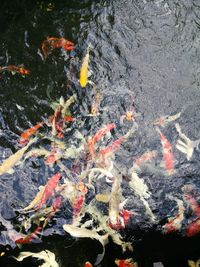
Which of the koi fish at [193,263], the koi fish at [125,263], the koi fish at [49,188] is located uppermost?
the koi fish at [49,188]

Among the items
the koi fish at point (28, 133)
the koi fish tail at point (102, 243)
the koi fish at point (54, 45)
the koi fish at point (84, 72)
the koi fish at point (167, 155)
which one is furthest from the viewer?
the koi fish at point (54, 45)

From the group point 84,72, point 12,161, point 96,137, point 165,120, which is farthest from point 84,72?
point 12,161

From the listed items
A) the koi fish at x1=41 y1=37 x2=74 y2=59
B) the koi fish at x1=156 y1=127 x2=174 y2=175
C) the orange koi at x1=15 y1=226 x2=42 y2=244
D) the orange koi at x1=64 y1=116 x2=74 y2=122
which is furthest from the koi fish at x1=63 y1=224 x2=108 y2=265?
the koi fish at x1=41 y1=37 x2=74 y2=59

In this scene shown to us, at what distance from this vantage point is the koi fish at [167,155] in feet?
6.97

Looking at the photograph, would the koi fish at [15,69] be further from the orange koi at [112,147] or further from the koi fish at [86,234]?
the koi fish at [86,234]

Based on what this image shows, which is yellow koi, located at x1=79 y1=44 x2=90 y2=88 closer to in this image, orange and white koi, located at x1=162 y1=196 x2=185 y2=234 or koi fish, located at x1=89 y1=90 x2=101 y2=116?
koi fish, located at x1=89 y1=90 x2=101 y2=116

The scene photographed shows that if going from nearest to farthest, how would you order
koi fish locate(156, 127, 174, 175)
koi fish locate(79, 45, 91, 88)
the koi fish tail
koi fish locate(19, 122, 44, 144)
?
the koi fish tail < koi fish locate(156, 127, 174, 175) < koi fish locate(19, 122, 44, 144) < koi fish locate(79, 45, 91, 88)

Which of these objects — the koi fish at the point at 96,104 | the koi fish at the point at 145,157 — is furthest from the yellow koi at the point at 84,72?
the koi fish at the point at 145,157

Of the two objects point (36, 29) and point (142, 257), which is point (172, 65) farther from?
point (142, 257)

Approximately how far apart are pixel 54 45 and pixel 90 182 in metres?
0.95

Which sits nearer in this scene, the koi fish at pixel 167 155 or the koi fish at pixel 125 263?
the koi fish at pixel 125 263

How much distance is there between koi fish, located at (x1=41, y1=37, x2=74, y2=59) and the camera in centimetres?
254

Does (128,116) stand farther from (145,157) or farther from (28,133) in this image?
(28,133)

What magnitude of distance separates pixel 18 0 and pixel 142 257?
1.82 meters
